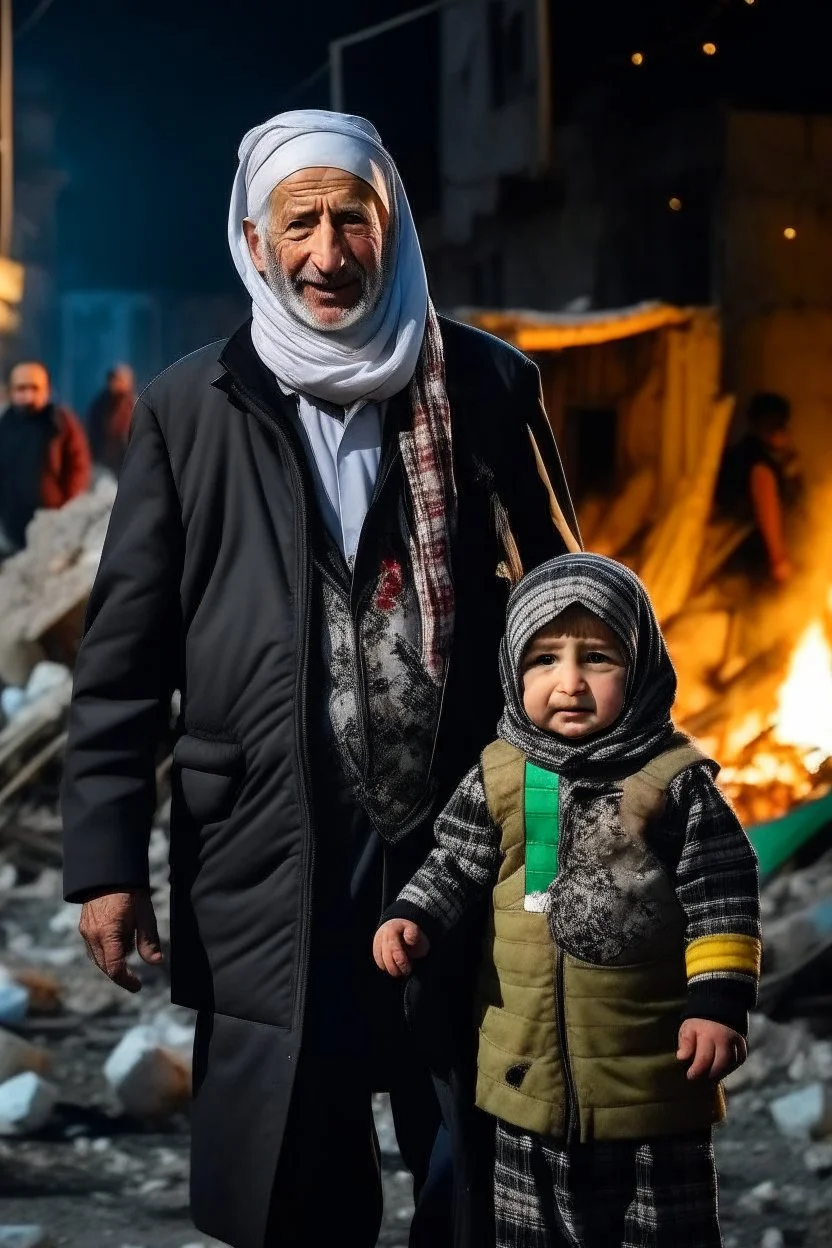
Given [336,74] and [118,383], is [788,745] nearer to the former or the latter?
[336,74]

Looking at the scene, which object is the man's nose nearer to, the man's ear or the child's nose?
the man's ear

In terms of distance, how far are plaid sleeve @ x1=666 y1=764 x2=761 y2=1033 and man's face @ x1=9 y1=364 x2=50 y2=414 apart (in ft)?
32.9

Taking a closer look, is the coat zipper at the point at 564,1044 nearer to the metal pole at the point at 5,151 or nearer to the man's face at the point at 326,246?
the man's face at the point at 326,246

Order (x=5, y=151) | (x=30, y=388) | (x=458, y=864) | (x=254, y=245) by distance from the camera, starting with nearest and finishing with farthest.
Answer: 1. (x=458, y=864)
2. (x=254, y=245)
3. (x=30, y=388)
4. (x=5, y=151)

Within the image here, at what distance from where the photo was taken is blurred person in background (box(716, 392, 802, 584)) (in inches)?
470

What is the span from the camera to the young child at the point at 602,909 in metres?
2.81

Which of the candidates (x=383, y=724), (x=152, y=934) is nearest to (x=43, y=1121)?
(x=152, y=934)

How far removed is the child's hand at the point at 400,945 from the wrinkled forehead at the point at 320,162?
119 cm

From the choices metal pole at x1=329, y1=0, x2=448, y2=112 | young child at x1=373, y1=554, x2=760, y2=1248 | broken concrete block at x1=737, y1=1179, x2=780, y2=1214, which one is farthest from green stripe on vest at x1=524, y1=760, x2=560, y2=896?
metal pole at x1=329, y1=0, x2=448, y2=112

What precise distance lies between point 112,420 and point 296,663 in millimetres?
12399

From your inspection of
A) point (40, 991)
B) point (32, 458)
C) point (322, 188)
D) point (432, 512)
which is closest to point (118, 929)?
point (432, 512)

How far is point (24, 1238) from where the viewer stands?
4.48 meters

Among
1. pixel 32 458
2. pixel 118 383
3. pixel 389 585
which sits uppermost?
pixel 118 383

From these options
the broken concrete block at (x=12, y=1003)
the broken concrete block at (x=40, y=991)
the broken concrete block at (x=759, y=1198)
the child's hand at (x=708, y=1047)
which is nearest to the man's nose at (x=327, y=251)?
the child's hand at (x=708, y=1047)
